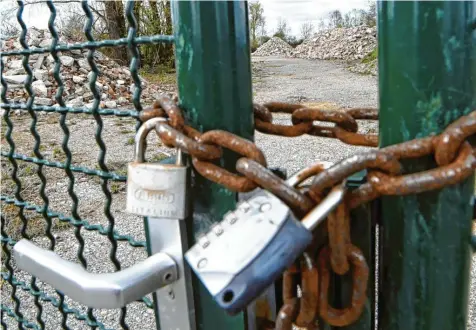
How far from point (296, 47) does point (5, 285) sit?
43.0 feet

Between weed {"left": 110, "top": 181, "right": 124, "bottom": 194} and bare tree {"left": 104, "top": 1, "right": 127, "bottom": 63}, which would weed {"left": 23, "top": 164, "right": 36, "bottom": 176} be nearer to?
weed {"left": 110, "top": 181, "right": 124, "bottom": 194}

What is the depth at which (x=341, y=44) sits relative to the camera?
39.9 feet

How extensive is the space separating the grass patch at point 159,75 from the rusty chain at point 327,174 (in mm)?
7356

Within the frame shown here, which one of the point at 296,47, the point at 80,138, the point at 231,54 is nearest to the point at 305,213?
the point at 231,54

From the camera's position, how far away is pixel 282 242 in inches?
17.3

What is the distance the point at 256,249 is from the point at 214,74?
17cm

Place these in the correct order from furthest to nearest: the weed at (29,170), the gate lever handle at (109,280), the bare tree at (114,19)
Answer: the bare tree at (114,19) → the weed at (29,170) → the gate lever handle at (109,280)

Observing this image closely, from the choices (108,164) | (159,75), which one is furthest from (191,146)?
(159,75)

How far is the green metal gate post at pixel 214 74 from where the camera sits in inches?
19.7

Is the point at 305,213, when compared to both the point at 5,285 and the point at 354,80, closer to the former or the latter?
the point at 5,285

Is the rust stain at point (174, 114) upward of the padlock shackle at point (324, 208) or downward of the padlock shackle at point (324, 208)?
upward

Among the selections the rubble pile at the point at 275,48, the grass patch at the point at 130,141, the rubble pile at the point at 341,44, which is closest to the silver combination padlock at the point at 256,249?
the grass patch at the point at 130,141

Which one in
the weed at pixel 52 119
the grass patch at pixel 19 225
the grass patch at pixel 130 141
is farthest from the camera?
the weed at pixel 52 119

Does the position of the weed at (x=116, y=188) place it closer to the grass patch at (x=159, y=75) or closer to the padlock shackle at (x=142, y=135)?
the padlock shackle at (x=142, y=135)
